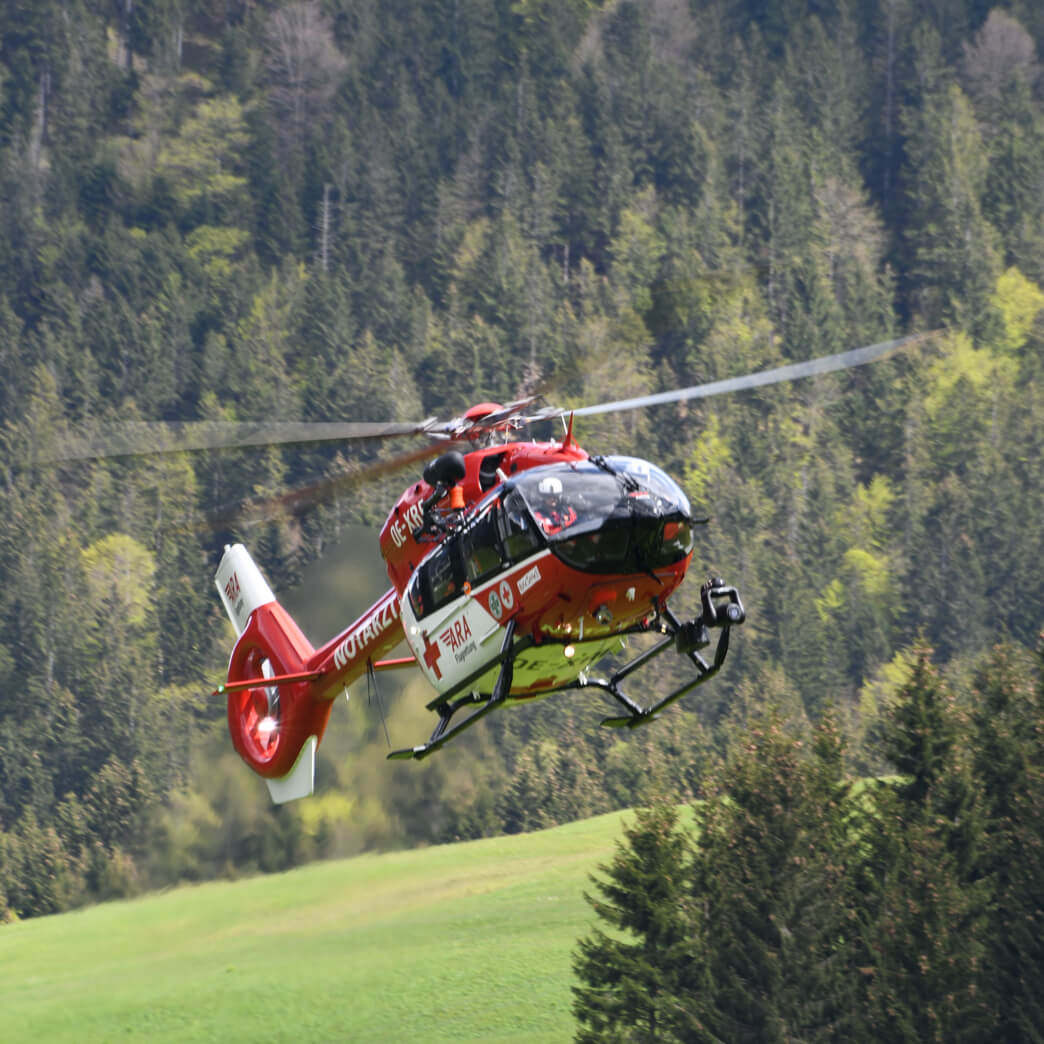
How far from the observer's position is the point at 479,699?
96.5 ft

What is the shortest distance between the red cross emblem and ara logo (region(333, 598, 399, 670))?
190 cm

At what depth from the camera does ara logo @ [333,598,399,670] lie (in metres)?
31.9

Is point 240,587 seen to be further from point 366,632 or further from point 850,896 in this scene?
point 850,896

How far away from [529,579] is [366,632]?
17.9 feet

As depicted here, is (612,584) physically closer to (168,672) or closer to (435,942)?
(435,942)

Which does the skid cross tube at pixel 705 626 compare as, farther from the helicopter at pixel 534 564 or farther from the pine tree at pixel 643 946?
the pine tree at pixel 643 946

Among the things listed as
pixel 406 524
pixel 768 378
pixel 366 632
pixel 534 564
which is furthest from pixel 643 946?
pixel 534 564

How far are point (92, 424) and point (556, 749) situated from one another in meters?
81.8

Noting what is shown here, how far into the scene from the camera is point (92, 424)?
195 meters

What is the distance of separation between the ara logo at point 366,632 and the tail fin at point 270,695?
0.64 m

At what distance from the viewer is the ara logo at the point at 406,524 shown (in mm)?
30953

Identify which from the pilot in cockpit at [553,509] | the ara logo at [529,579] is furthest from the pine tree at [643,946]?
the pilot in cockpit at [553,509]

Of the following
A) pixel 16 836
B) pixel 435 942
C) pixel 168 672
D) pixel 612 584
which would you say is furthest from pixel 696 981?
pixel 168 672

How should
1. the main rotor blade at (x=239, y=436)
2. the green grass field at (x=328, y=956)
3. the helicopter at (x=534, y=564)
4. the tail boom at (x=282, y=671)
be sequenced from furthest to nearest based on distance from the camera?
the green grass field at (x=328, y=956)
the tail boom at (x=282, y=671)
the main rotor blade at (x=239, y=436)
the helicopter at (x=534, y=564)
